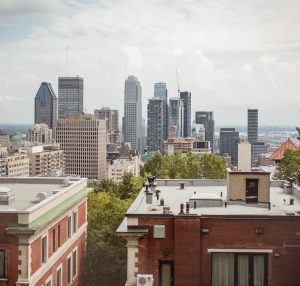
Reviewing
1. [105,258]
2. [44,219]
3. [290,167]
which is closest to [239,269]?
[44,219]

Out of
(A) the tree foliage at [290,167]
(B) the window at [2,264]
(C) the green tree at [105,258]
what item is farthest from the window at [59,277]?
(A) the tree foliage at [290,167]

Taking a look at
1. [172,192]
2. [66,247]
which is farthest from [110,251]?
[172,192]

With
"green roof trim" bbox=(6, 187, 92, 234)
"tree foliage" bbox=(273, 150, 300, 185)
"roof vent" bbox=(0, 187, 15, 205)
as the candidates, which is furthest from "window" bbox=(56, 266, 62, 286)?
"tree foliage" bbox=(273, 150, 300, 185)

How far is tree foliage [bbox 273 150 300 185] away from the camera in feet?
171

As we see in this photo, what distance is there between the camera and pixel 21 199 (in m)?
36.4

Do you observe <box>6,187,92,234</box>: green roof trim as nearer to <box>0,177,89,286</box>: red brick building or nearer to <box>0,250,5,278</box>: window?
<box>0,177,89,286</box>: red brick building

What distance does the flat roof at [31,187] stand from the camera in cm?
3622

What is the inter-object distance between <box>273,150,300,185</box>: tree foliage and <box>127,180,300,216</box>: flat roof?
12072mm

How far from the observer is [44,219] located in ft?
106

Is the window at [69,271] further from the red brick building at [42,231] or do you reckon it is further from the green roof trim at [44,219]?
the green roof trim at [44,219]

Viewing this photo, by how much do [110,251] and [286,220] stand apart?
78.9 ft

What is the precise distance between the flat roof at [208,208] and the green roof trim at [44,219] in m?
5.00

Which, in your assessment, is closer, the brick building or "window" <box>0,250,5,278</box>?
the brick building

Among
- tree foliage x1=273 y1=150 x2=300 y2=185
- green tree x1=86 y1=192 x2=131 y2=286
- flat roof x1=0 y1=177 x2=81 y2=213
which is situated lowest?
green tree x1=86 y1=192 x2=131 y2=286
